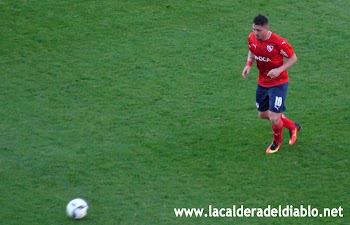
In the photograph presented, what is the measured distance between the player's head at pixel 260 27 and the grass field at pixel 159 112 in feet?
5.09

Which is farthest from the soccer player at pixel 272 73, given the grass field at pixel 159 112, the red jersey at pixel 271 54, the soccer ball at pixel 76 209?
the soccer ball at pixel 76 209

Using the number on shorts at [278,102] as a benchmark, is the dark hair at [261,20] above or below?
above

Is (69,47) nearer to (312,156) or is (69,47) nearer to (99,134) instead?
(99,134)

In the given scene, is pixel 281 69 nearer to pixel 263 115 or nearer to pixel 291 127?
pixel 263 115

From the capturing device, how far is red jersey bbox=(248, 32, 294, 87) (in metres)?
9.55

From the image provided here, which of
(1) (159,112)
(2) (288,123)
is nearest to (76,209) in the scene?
(1) (159,112)

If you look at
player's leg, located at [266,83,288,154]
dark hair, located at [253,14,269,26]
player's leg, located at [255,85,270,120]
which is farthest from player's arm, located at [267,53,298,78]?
dark hair, located at [253,14,269,26]

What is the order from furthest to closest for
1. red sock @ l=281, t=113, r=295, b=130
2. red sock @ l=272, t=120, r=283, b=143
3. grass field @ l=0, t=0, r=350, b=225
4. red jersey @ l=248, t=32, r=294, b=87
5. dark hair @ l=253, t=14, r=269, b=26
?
red sock @ l=281, t=113, r=295, b=130 < red sock @ l=272, t=120, r=283, b=143 < red jersey @ l=248, t=32, r=294, b=87 < dark hair @ l=253, t=14, r=269, b=26 < grass field @ l=0, t=0, r=350, b=225

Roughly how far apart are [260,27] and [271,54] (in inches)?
16.9

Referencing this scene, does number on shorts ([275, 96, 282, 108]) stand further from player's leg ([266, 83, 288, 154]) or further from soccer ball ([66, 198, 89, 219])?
soccer ball ([66, 198, 89, 219])

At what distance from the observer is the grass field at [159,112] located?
893cm

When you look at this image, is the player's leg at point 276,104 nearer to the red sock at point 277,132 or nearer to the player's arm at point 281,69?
the red sock at point 277,132

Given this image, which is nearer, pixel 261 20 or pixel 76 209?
pixel 76 209

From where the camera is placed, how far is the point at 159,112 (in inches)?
433
